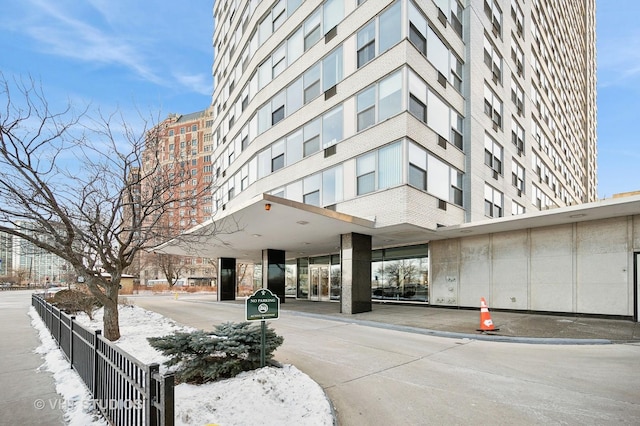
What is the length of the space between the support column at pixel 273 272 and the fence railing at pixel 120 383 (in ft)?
56.7

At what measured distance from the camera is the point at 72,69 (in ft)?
34.9

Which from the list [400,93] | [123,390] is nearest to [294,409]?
[123,390]

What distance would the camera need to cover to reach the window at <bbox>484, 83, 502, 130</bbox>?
843 inches

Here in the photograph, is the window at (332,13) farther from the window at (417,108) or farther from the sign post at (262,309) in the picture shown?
the sign post at (262,309)

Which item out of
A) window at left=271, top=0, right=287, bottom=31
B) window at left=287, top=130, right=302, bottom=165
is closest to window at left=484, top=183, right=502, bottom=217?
window at left=287, top=130, right=302, bottom=165

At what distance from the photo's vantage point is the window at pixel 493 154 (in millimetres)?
20891

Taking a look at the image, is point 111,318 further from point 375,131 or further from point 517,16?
point 517,16

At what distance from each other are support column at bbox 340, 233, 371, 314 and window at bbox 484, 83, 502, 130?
1146 centimetres

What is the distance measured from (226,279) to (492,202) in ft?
66.7

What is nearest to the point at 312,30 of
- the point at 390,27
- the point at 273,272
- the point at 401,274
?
the point at 390,27

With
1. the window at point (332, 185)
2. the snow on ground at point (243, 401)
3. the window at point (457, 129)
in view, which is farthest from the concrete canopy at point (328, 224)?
the window at point (457, 129)

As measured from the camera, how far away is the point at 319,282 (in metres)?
28.2

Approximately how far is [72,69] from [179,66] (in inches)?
306

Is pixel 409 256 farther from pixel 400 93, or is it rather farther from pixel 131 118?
pixel 131 118
